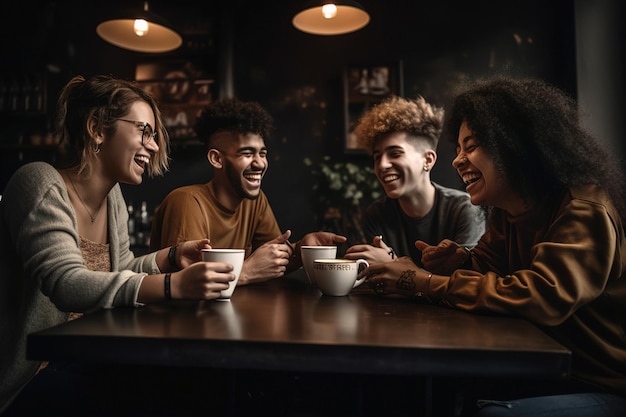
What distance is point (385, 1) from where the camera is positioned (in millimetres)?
4035

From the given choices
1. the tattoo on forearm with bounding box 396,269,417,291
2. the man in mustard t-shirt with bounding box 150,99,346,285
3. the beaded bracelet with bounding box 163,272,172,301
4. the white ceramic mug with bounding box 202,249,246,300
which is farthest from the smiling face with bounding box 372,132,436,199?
the beaded bracelet with bounding box 163,272,172,301

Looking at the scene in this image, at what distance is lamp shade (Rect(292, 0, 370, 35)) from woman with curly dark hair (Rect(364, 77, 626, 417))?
4.74ft

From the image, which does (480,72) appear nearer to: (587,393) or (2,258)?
(587,393)

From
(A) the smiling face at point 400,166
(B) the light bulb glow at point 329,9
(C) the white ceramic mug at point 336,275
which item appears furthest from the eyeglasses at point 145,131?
(B) the light bulb glow at point 329,9

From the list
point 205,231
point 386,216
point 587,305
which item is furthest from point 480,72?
point 587,305

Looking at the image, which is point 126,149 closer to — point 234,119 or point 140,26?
point 234,119

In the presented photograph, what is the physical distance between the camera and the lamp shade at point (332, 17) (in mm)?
2615

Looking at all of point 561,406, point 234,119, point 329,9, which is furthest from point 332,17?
Answer: point 561,406

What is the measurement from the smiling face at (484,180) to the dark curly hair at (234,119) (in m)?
1.13

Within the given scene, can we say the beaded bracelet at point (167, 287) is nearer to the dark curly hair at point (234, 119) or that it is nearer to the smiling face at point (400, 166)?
the dark curly hair at point (234, 119)

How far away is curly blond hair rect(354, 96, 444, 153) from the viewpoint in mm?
2355

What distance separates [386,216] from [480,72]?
83.8 inches

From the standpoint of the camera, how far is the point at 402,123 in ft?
7.71

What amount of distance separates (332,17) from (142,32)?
119 centimetres
